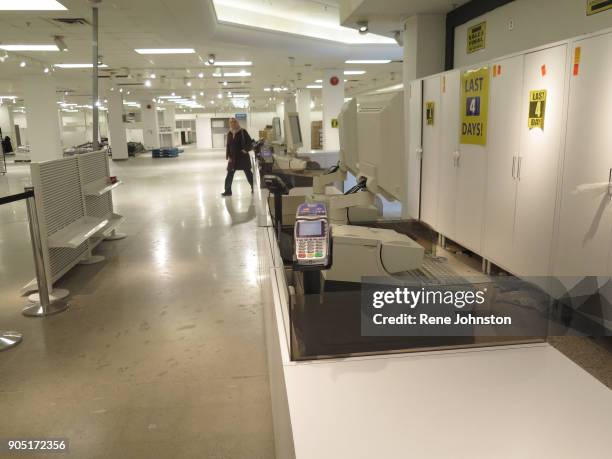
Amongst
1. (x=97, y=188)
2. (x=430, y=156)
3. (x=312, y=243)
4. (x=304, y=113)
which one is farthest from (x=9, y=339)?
(x=304, y=113)

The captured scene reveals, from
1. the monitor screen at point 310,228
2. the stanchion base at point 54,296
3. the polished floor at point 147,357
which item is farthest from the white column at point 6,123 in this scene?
the monitor screen at point 310,228

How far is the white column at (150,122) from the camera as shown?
79.8 ft

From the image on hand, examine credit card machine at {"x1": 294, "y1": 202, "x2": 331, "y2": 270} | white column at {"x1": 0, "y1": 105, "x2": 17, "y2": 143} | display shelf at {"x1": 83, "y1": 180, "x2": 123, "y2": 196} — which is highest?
white column at {"x1": 0, "y1": 105, "x2": 17, "y2": 143}

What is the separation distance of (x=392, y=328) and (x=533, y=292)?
45 cm

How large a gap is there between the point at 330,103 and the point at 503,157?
10420mm

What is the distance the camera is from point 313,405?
1224mm

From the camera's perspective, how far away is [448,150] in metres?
5.98

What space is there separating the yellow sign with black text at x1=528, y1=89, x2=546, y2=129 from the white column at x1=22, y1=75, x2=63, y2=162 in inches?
530

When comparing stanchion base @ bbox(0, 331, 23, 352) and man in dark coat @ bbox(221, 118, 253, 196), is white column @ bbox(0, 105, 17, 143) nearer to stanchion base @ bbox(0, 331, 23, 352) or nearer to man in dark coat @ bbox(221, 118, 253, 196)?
Result: man in dark coat @ bbox(221, 118, 253, 196)

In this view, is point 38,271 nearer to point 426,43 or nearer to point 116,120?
point 426,43

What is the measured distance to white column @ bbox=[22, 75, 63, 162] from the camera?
46.3 feet

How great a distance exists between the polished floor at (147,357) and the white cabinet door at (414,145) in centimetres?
254

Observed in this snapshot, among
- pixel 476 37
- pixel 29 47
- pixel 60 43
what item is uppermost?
pixel 29 47

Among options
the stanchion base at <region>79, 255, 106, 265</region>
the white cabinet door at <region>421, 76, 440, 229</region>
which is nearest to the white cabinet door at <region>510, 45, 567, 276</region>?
the white cabinet door at <region>421, 76, 440, 229</region>
